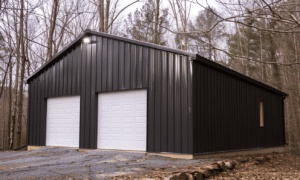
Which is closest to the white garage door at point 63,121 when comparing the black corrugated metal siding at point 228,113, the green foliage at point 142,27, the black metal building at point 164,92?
the black metal building at point 164,92

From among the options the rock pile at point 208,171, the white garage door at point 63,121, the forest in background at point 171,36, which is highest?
the forest in background at point 171,36

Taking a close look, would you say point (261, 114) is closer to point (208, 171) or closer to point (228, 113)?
point (228, 113)

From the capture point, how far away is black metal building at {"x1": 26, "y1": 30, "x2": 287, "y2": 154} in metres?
8.05

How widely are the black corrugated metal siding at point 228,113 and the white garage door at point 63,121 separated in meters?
4.89

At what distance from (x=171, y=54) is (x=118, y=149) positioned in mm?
3612

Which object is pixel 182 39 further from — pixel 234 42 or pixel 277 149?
pixel 277 149

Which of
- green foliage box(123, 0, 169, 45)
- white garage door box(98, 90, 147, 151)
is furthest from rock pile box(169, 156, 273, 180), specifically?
green foliage box(123, 0, 169, 45)

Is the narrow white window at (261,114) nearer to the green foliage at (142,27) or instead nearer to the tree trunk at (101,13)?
the tree trunk at (101,13)

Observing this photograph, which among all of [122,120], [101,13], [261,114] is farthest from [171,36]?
[122,120]

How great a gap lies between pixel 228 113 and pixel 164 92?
9.06 feet

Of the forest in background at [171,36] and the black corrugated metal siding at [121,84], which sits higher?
the forest in background at [171,36]

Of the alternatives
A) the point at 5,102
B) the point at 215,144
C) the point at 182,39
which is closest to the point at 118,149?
the point at 215,144

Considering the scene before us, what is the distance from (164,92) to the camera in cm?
837

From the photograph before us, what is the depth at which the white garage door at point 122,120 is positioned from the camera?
29.1ft
